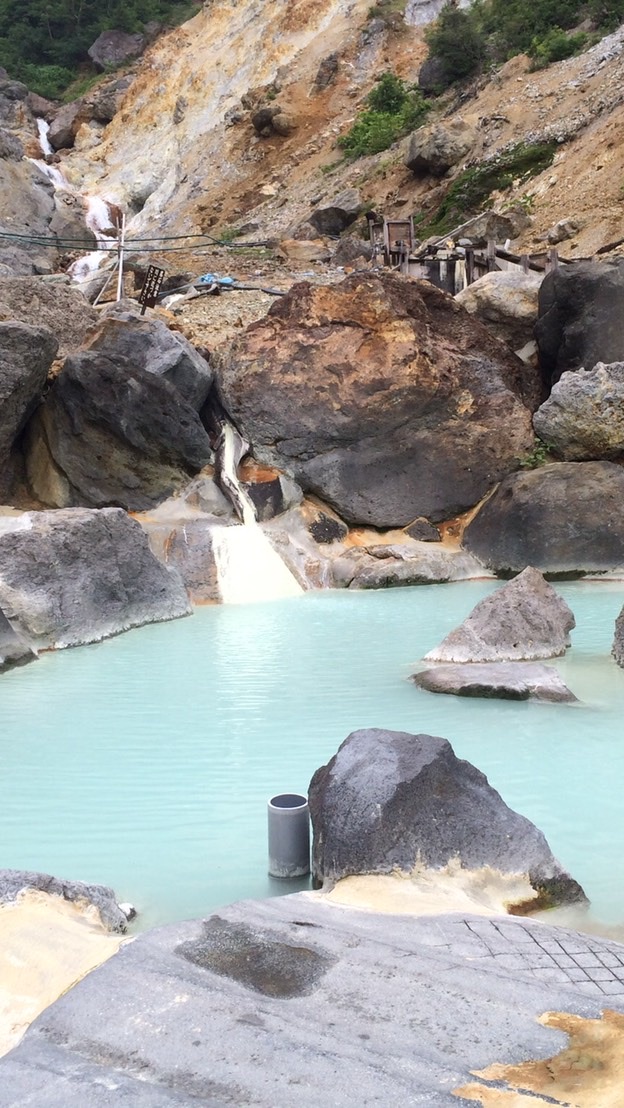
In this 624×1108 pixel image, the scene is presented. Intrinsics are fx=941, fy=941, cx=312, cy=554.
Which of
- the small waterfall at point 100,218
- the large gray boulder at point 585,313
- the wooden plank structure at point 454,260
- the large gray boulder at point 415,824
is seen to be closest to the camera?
the large gray boulder at point 415,824

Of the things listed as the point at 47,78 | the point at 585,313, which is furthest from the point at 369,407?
the point at 47,78

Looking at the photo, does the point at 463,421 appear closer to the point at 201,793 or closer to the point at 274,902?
the point at 201,793

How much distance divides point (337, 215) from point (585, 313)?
557 inches

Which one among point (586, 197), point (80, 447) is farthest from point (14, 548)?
point (586, 197)

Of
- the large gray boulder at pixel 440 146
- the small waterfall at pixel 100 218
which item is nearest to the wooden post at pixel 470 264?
the large gray boulder at pixel 440 146

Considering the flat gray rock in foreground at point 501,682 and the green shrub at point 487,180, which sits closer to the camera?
the flat gray rock in foreground at point 501,682

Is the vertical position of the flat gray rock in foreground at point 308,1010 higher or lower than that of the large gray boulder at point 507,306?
lower

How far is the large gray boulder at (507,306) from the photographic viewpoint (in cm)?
1528

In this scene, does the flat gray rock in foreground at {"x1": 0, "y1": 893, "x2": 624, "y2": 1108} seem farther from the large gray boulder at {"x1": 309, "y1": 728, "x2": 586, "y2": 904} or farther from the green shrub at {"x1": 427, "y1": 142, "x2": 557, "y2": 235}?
the green shrub at {"x1": 427, "y1": 142, "x2": 557, "y2": 235}

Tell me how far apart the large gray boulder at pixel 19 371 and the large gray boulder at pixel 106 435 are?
0.44 m

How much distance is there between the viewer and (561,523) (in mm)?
12086

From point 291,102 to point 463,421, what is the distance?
980 inches

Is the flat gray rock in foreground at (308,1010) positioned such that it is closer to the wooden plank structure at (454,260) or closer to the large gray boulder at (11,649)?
the large gray boulder at (11,649)

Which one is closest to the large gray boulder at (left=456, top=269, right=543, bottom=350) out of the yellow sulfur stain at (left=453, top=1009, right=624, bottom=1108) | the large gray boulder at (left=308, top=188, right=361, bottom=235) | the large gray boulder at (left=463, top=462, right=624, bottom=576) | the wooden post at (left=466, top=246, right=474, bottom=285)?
the wooden post at (left=466, top=246, right=474, bottom=285)
